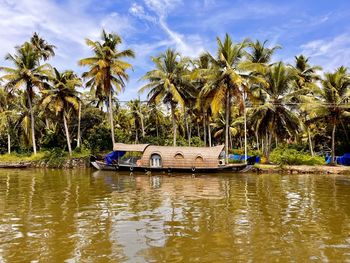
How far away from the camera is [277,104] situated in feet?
100

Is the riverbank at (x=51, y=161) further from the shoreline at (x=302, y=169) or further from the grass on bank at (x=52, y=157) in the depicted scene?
the shoreline at (x=302, y=169)

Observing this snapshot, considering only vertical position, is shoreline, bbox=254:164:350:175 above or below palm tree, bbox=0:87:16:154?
below

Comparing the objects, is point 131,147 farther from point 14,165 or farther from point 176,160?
point 14,165

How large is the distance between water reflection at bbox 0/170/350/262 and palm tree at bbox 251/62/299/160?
48.2 feet

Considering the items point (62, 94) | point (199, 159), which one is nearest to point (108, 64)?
point (62, 94)

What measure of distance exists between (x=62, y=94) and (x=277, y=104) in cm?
2160

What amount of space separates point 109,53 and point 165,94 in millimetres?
7031

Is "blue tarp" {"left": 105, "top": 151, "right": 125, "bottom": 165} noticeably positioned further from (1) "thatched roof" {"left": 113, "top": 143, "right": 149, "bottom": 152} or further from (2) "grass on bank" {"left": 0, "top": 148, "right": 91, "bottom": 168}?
(2) "grass on bank" {"left": 0, "top": 148, "right": 91, "bottom": 168}

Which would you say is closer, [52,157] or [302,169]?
[302,169]

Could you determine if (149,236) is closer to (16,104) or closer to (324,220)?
(324,220)

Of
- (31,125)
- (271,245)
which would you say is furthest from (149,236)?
(31,125)

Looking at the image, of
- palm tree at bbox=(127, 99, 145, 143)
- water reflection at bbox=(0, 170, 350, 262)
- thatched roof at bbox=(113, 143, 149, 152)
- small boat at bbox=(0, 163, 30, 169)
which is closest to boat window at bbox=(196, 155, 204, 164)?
thatched roof at bbox=(113, 143, 149, 152)

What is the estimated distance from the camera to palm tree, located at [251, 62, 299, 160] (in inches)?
1198

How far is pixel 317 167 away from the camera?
27094 mm
